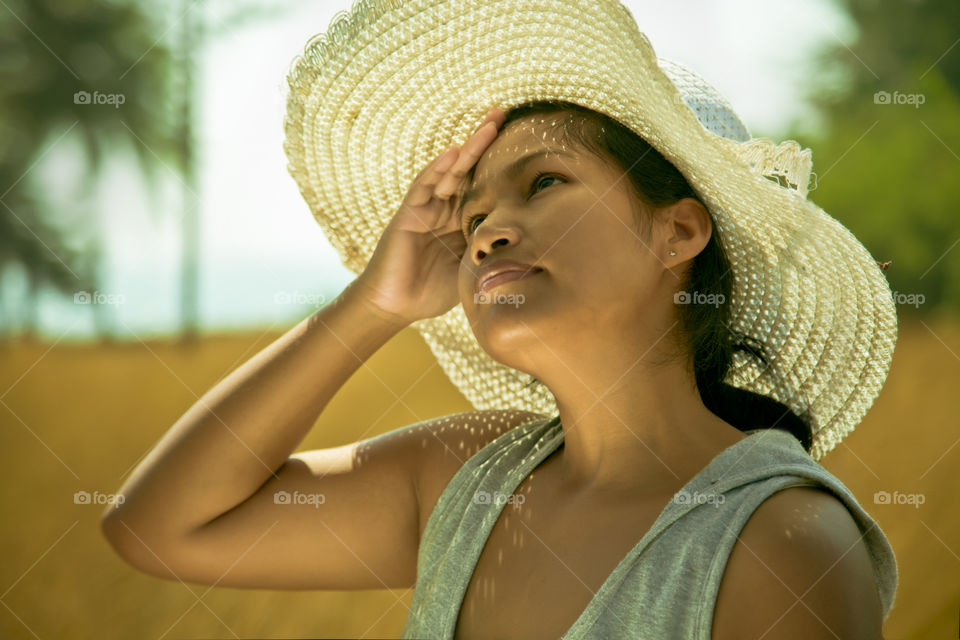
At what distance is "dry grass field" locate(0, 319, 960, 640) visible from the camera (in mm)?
2484

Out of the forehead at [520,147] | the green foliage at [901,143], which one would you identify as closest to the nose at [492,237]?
the forehead at [520,147]

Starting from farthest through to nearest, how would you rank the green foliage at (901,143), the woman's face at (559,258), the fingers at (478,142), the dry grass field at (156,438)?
the green foliage at (901,143) → the dry grass field at (156,438) → the fingers at (478,142) → the woman's face at (559,258)

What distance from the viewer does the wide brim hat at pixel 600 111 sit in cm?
121

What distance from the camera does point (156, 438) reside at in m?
3.46

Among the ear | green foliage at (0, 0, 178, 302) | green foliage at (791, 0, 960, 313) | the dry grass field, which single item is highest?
green foliage at (791, 0, 960, 313)

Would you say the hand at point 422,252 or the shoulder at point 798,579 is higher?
the shoulder at point 798,579

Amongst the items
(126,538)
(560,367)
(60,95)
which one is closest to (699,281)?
(560,367)

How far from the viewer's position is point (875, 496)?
2.47 meters

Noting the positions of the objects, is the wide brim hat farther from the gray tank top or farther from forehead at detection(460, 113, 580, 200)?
the gray tank top

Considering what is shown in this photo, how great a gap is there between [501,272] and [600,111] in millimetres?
314

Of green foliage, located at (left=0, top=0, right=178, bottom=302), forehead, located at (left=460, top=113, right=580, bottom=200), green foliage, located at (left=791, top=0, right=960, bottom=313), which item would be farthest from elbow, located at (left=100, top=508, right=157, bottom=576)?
green foliage, located at (left=0, top=0, right=178, bottom=302)

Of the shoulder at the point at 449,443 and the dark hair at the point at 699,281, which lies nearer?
the dark hair at the point at 699,281

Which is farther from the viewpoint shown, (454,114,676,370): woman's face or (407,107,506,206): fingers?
(407,107,506,206): fingers

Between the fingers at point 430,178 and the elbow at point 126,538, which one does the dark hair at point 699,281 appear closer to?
the fingers at point 430,178
